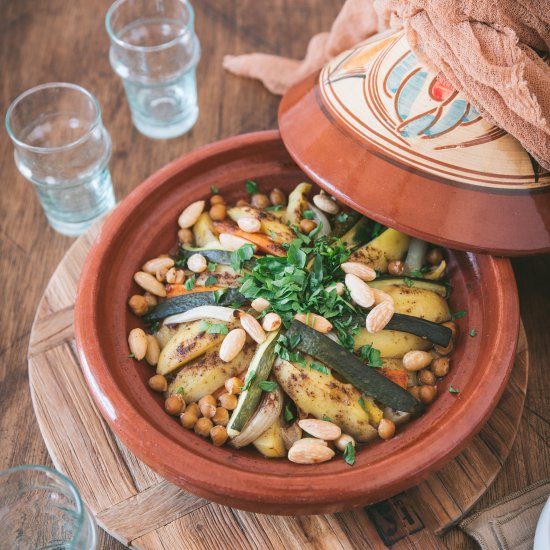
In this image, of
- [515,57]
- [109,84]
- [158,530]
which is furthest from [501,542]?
[109,84]

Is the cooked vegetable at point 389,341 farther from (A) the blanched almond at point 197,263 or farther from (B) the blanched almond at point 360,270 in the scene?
(A) the blanched almond at point 197,263

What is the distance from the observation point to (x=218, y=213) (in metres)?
2.38

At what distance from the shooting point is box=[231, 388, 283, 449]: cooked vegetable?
1935 mm

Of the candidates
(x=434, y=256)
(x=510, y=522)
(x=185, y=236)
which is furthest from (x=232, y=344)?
(x=510, y=522)

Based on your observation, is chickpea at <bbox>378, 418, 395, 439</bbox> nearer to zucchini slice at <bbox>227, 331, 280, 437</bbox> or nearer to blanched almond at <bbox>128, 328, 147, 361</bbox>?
zucchini slice at <bbox>227, 331, 280, 437</bbox>

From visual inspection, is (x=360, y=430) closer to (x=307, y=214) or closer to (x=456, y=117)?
(x=307, y=214)

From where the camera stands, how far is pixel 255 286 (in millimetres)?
2121

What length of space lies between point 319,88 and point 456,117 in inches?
18.6

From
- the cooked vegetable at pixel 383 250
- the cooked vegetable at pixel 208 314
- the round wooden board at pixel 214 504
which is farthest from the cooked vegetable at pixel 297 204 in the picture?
the round wooden board at pixel 214 504

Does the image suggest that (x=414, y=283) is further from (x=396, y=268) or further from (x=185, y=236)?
(x=185, y=236)

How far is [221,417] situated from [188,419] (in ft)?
0.30

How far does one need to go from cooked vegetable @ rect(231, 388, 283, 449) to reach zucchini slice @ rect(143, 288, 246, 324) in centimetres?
32

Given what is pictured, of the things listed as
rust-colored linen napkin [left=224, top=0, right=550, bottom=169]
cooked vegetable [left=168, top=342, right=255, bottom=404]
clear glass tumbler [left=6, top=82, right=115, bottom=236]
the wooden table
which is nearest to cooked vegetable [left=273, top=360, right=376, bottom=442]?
cooked vegetable [left=168, top=342, right=255, bottom=404]

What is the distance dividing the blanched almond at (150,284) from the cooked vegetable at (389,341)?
2.08ft
